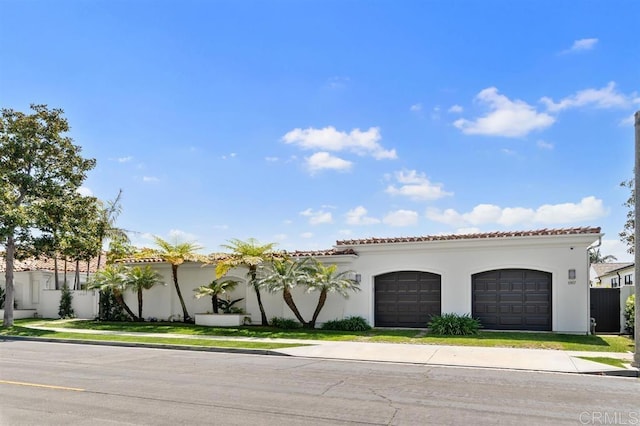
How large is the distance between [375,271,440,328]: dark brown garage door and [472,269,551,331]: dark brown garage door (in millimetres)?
1662

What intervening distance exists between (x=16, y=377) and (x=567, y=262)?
17197 mm

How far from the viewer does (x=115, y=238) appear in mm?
34406

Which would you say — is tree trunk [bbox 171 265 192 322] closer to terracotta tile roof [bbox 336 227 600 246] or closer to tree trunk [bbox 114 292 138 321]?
tree trunk [bbox 114 292 138 321]

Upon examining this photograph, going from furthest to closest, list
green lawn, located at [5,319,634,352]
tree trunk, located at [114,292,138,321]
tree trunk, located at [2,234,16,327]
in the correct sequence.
Result: tree trunk, located at [114,292,138,321] → tree trunk, located at [2,234,16,327] → green lawn, located at [5,319,634,352]

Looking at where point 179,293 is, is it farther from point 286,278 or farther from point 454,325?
point 454,325

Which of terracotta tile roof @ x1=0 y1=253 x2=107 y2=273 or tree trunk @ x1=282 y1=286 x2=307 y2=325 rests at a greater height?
terracotta tile roof @ x1=0 y1=253 x2=107 y2=273

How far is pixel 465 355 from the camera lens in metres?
14.3

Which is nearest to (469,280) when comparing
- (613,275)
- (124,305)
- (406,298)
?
(406,298)

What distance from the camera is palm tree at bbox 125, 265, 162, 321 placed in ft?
82.6

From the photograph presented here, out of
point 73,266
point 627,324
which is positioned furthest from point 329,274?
point 73,266

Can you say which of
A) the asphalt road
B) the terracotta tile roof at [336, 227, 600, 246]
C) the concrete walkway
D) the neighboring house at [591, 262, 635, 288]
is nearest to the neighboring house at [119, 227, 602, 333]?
the terracotta tile roof at [336, 227, 600, 246]

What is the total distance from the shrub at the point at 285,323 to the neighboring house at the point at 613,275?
2118 centimetres

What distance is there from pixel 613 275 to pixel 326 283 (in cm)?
2825

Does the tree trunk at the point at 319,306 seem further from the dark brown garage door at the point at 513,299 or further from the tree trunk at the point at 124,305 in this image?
the tree trunk at the point at 124,305
